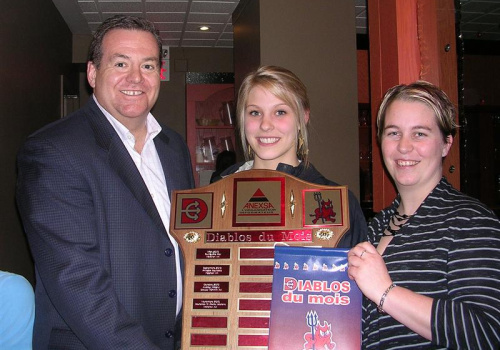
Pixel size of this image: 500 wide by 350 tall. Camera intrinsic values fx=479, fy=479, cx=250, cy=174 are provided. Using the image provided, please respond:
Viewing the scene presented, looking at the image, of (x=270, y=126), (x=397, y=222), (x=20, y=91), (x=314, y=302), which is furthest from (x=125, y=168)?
(x=20, y=91)

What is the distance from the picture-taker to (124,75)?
1.84 metres

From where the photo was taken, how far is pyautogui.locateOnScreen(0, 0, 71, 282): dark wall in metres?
4.15

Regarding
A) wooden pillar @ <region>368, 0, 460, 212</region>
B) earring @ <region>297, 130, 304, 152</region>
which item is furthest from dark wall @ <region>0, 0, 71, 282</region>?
wooden pillar @ <region>368, 0, 460, 212</region>

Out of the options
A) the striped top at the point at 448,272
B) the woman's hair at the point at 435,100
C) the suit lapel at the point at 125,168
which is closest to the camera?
the striped top at the point at 448,272

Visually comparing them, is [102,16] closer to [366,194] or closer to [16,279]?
[366,194]

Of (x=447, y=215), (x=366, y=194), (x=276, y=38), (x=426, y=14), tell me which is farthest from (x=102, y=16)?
(x=447, y=215)

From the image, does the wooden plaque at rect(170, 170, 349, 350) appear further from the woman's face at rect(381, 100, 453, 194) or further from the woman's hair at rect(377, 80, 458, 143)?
the woman's hair at rect(377, 80, 458, 143)

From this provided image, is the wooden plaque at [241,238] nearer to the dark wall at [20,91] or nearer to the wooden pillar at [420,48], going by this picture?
the wooden pillar at [420,48]

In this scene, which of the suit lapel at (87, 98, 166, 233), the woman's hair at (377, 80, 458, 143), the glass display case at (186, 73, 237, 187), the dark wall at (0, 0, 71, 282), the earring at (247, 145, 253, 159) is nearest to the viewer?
the woman's hair at (377, 80, 458, 143)

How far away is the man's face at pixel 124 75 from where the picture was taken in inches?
71.8

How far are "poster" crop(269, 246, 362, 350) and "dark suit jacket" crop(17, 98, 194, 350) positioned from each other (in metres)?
0.42

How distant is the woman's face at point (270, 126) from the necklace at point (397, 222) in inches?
18.9

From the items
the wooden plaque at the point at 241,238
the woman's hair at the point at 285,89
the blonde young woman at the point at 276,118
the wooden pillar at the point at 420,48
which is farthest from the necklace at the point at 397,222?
the wooden pillar at the point at 420,48

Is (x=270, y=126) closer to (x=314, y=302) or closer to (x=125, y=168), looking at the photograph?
(x=125, y=168)
